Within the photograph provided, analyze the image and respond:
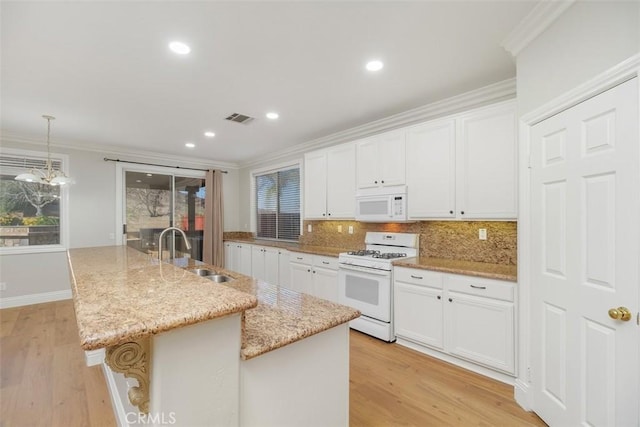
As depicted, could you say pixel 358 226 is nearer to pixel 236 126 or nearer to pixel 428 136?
pixel 428 136

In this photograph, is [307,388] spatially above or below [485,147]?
below

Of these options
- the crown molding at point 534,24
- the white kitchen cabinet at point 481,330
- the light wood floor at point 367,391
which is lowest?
the light wood floor at point 367,391

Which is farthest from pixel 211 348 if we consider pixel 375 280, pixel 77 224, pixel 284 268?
pixel 77 224

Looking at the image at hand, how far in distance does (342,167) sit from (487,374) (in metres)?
2.75

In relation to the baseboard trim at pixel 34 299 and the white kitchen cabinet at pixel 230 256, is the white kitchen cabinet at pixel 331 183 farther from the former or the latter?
the baseboard trim at pixel 34 299

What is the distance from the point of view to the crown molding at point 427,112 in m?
2.75

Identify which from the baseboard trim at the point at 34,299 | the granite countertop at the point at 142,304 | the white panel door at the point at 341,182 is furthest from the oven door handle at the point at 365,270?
the baseboard trim at the point at 34,299

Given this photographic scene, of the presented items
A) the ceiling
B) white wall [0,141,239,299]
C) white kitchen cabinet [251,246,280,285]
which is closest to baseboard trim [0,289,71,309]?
white wall [0,141,239,299]

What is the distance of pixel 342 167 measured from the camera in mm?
3980

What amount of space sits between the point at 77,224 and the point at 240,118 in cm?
352

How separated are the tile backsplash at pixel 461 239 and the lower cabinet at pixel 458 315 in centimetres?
55

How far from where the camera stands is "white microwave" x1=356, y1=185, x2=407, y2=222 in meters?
3.24

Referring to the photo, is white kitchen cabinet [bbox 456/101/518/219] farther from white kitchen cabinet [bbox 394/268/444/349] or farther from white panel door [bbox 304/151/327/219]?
white panel door [bbox 304/151/327/219]

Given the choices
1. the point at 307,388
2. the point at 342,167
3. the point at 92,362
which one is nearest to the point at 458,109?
the point at 342,167
